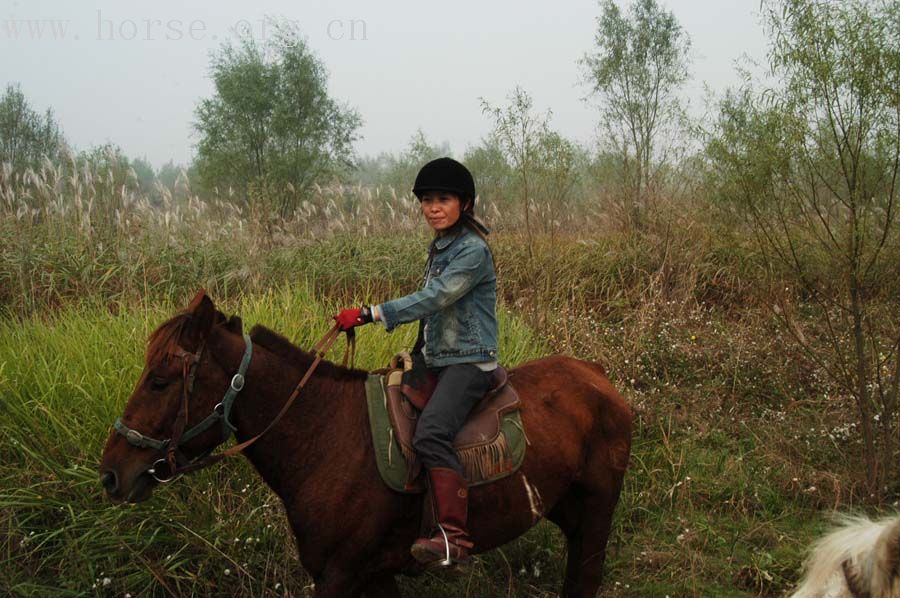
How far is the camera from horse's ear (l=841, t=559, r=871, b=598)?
1.49 m

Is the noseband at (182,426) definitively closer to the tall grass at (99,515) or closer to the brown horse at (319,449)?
the brown horse at (319,449)

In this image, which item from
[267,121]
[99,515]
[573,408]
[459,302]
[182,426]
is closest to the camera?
[182,426]

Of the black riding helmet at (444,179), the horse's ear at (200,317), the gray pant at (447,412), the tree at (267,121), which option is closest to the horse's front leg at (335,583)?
the gray pant at (447,412)

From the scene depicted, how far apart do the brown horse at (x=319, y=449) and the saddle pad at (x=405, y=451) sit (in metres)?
0.05

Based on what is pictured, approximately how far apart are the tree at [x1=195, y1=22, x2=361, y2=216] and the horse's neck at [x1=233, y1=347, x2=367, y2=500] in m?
15.1

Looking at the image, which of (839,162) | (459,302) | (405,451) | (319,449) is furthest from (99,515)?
(839,162)

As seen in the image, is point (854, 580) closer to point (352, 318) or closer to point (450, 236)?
point (352, 318)

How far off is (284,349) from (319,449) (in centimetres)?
48

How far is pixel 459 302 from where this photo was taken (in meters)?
3.15

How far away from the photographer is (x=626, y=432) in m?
3.67

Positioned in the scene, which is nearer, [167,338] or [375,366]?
[167,338]

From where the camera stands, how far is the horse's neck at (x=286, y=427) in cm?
278

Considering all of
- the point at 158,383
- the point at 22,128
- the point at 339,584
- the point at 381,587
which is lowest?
the point at 381,587

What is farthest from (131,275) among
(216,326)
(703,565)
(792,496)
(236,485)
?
(792,496)
